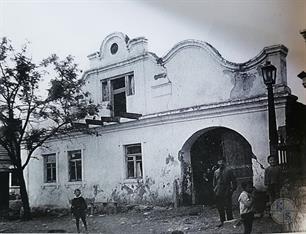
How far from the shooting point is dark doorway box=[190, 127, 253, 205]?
8.38 ft

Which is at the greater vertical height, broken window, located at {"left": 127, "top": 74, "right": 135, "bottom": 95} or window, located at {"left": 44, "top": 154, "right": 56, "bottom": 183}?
broken window, located at {"left": 127, "top": 74, "right": 135, "bottom": 95}

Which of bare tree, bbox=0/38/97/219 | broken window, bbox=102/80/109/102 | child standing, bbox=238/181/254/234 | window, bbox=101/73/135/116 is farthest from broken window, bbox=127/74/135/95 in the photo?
child standing, bbox=238/181/254/234

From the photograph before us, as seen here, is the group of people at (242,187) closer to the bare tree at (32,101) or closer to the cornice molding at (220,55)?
the cornice molding at (220,55)

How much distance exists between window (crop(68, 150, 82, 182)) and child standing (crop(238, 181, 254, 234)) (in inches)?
41.5

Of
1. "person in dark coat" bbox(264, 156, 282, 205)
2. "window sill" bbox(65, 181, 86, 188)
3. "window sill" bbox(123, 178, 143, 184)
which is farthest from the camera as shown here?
"window sill" bbox(65, 181, 86, 188)

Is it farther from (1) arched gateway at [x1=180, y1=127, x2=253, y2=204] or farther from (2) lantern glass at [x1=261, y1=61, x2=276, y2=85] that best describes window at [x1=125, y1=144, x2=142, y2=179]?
(2) lantern glass at [x1=261, y1=61, x2=276, y2=85]

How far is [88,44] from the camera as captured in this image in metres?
2.91

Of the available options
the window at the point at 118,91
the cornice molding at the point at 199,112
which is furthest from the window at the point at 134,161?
the window at the point at 118,91

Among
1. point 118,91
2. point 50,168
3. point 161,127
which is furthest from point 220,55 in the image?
point 50,168

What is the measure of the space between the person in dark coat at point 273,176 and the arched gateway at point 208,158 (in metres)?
0.09

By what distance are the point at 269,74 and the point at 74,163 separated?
4.46 feet

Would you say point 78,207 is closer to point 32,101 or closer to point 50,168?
point 50,168

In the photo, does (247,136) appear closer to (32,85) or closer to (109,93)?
(109,93)

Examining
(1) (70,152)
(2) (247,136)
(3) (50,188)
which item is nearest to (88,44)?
(1) (70,152)
